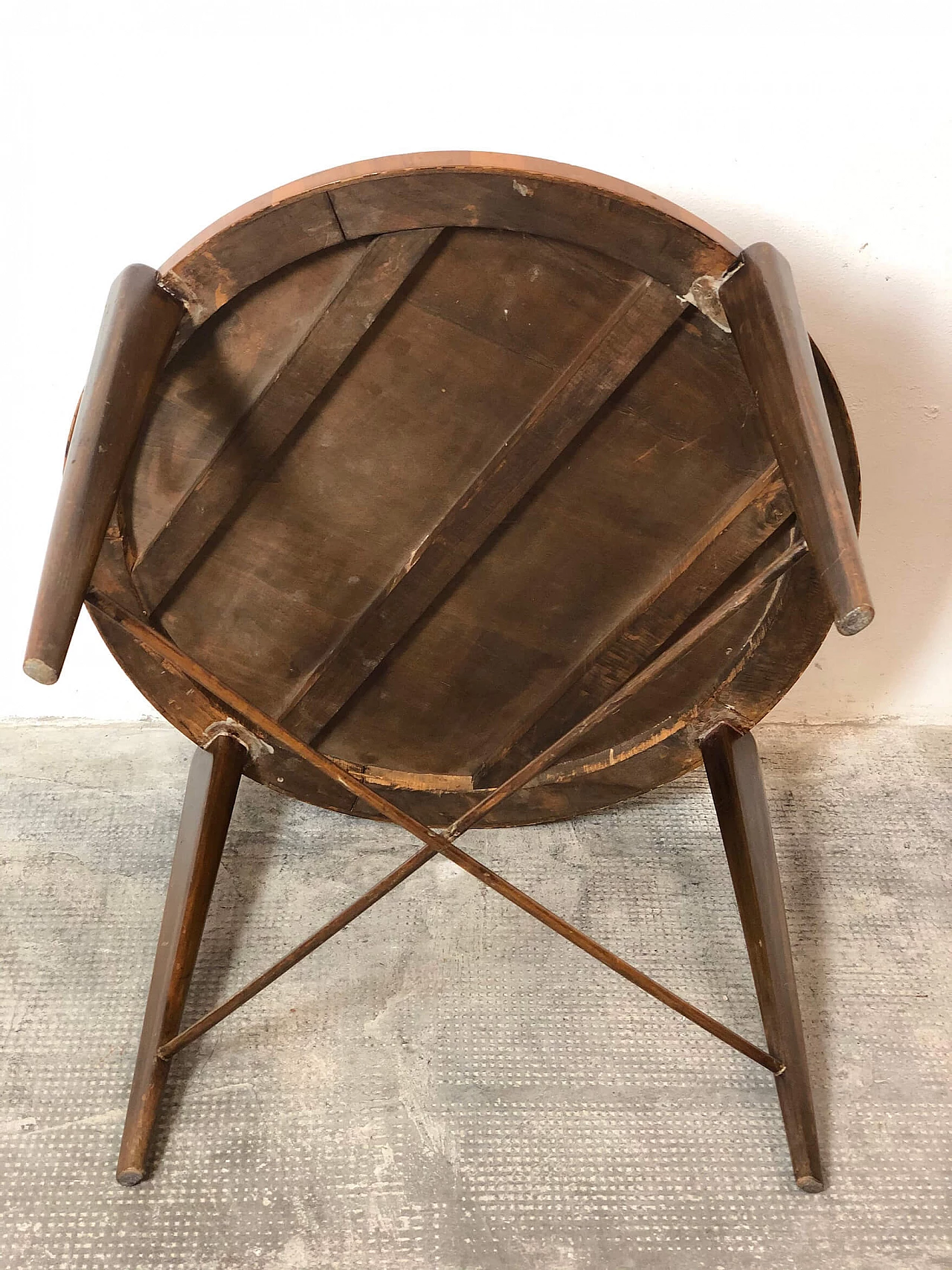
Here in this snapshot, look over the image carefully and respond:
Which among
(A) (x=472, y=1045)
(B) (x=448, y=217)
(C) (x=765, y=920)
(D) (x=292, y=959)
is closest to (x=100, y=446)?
(B) (x=448, y=217)

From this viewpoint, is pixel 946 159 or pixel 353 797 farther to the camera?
pixel 353 797

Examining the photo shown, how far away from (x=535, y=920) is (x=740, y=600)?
1023mm

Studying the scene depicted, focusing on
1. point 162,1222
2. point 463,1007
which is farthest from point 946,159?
point 162,1222

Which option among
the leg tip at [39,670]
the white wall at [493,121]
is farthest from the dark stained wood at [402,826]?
the white wall at [493,121]

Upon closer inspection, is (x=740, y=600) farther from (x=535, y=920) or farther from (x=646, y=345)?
(x=535, y=920)

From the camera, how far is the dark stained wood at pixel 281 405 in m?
1.43

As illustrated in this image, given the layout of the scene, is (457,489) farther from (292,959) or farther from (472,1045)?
(472,1045)

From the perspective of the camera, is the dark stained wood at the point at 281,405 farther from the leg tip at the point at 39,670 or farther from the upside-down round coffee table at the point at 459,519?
the leg tip at the point at 39,670

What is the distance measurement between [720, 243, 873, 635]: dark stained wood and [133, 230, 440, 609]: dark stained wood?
44 centimetres

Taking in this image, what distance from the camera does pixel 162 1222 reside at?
5.47ft

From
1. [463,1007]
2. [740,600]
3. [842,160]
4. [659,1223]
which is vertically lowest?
[463,1007]

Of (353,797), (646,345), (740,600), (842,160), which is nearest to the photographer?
(740,600)

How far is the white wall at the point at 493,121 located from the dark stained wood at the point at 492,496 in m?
0.58

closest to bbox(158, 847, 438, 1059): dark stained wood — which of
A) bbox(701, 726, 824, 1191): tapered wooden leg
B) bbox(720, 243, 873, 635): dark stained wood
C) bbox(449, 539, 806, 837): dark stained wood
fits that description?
bbox(449, 539, 806, 837): dark stained wood
